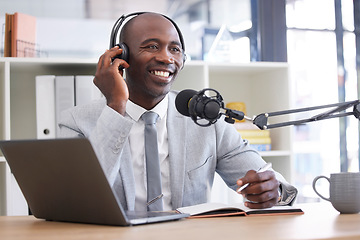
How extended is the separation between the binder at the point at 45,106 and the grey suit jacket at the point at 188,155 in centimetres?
68

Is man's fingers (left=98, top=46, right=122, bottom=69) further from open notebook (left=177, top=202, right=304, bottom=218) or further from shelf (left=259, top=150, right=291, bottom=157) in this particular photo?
shelf (left=259, top=150, right=291, bottom=157)

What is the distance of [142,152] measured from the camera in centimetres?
175

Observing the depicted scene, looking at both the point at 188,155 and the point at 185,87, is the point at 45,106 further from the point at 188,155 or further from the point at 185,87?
the point at 188,155

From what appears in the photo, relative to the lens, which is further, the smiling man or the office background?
the office background

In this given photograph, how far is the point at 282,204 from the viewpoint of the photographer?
1450 mm

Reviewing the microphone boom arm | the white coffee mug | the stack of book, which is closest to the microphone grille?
the microphone boom arm

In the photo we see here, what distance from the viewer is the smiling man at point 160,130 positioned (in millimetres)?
1660

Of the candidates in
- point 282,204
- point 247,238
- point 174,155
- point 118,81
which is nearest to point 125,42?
point 118,81

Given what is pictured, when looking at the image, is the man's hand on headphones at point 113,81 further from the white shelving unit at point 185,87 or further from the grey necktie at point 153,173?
the white shelving unit at point 185,87

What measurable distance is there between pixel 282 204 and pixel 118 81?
625 millimetres

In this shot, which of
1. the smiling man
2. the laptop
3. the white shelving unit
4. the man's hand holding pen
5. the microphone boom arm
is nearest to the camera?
the laptop

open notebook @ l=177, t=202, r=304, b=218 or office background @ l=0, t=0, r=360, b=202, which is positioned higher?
office background @ l=0, t=0, r=360, b=202

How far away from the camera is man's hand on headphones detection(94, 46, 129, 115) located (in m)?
1.56

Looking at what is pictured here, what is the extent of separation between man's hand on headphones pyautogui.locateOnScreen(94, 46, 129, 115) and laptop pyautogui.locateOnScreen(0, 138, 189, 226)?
0.43 metres
